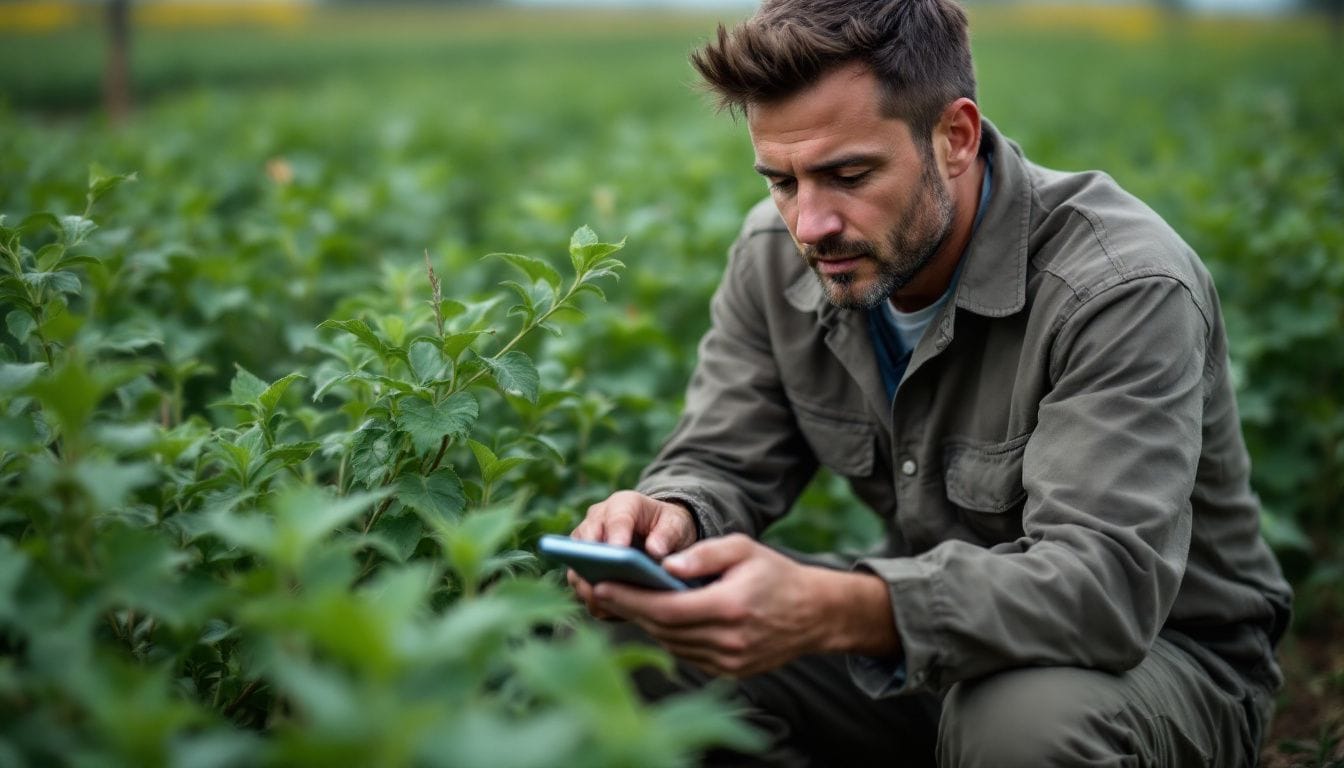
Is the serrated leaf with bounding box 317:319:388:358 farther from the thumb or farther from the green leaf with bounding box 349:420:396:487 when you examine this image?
the thumb

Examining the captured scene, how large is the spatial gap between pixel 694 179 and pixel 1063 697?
383 cm

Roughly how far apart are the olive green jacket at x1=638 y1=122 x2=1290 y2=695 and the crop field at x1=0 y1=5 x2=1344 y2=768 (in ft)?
1.31

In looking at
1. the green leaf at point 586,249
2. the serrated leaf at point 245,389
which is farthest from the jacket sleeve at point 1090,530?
the serrated leaf at point 245,389

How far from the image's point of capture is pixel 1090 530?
1.97 metres

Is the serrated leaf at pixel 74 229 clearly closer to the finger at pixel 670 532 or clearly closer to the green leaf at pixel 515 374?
the green leaf at pixel 515 374

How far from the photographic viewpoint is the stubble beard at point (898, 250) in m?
2.38

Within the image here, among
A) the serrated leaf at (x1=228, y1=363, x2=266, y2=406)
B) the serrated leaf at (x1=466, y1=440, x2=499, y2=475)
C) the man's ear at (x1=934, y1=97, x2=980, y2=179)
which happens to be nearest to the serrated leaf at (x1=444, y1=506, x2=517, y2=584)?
the serrated leaf at (x1=466, y1=440, x2=499, y2=475)

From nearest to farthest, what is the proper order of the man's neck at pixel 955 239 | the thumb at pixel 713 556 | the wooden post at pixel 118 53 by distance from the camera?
1. the thumb at pixel 713 556
2. the man's neck at pixel 955 239
3. the wooden post at pixel 118 53

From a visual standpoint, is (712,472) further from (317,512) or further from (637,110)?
(637,110)

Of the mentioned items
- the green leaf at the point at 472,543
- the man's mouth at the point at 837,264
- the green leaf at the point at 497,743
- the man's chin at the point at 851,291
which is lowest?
the green leaf at the point at 497,743

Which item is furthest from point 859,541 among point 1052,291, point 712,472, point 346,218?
point 346,218

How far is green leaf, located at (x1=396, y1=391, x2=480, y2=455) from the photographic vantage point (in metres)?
2.11

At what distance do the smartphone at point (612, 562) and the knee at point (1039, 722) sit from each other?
56 centimetres

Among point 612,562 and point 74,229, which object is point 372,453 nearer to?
point 612,562
